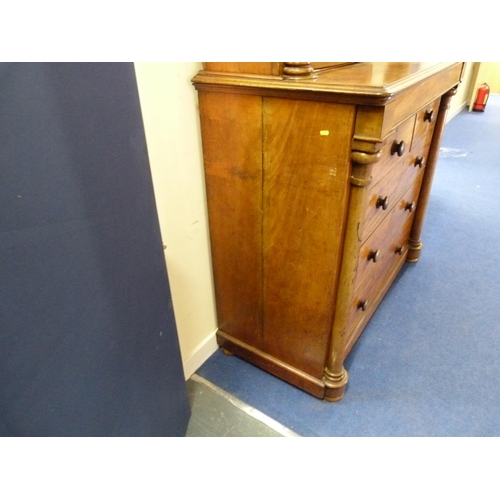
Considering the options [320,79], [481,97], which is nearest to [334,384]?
[320,79]

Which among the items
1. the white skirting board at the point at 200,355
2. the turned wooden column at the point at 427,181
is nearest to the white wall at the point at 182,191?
the white skirting board at the point at 200,355

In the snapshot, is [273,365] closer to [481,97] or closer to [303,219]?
[303,219]

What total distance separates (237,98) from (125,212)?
452 millimetres

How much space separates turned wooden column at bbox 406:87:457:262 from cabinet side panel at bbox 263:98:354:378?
0.97 meters

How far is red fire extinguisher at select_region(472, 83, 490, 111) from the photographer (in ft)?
14.3

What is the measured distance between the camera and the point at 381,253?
1.38m

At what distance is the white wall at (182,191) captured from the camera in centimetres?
93

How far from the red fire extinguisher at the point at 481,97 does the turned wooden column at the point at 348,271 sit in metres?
4.53

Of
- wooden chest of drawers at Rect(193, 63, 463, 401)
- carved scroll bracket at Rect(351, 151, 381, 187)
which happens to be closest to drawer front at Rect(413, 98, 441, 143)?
wooden chest of drawers at Rect(193, 63, 463, 401)

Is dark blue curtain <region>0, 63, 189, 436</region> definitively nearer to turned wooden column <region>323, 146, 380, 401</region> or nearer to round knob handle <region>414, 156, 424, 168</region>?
turned wooden column <region>323, 146, 380, 401</region>

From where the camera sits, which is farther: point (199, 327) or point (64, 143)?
point (199, 327)
